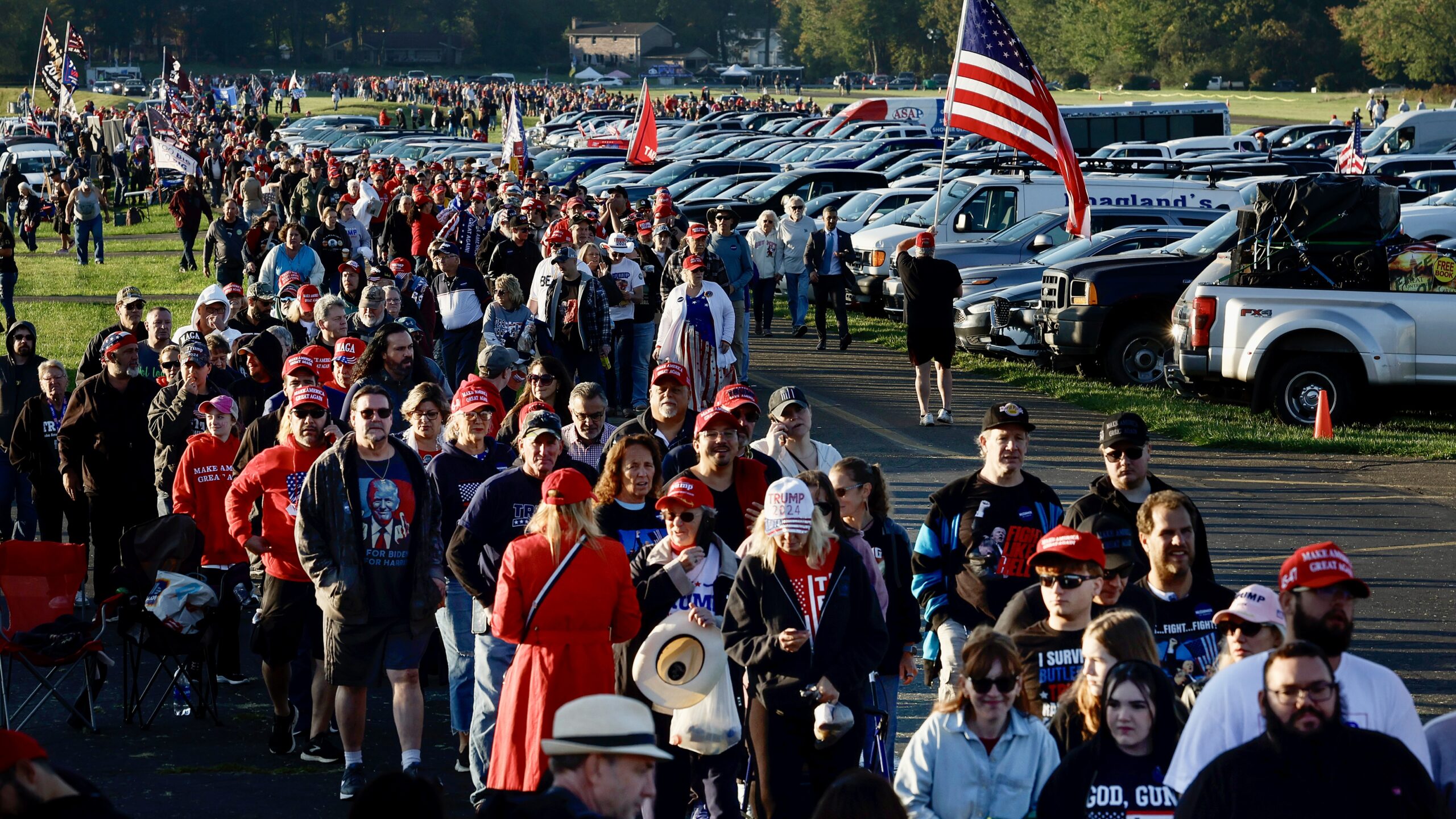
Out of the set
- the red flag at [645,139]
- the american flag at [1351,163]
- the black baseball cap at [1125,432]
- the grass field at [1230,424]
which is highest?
the red flag at [645,139]

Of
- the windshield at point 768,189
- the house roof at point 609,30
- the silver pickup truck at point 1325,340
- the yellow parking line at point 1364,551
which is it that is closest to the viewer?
the yellow parking line at point 1364,551

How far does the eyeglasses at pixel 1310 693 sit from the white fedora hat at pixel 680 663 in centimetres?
246

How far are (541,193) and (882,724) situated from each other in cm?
2122

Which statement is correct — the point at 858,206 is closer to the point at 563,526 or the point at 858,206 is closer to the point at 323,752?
the point at 323,752

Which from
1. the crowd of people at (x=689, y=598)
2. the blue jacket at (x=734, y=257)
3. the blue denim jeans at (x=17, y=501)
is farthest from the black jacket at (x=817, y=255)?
the blue denim jeans at (x=17, y=501)

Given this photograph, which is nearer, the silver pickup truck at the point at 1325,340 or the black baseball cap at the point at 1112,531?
the black baseball cap at the point at 1112,531

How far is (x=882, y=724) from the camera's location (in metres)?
6.99

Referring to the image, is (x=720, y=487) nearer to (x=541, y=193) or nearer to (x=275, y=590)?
(x=275, y=590)

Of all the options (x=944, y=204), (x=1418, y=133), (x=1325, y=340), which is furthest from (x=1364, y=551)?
(x=1418, y=133)

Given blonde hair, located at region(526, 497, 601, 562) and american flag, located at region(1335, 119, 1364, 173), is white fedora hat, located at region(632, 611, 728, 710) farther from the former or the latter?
american flag, located at region(1335, 119, 1364, 173)

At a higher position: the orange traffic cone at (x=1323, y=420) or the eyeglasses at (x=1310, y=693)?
the eyeglasses at (x=1310, y=693)

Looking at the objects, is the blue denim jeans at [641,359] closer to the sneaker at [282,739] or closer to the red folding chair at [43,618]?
the red folding chair at [43,618]

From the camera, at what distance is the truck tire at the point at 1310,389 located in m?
15.7

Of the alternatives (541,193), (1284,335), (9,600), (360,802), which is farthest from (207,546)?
(541,193)
